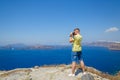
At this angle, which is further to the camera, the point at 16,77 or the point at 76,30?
the point at 16,77

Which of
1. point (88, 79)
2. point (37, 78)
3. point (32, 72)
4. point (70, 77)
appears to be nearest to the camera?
point (88, 79)

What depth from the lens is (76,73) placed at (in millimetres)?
11719

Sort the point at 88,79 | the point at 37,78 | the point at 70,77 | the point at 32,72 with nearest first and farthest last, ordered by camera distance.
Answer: the point at 88,79 < the point at 70,77 < the point at 37,78 < the point at 32,72

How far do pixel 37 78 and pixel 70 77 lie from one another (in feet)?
7.59

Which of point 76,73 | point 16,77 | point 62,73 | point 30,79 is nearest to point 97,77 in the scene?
point 76,73

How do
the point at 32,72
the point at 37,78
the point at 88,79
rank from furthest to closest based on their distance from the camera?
the point at 32,72 < the point at 37,78 < the point at 88,79

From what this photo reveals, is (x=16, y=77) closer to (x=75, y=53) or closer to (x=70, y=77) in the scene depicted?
(x=70, y=77)

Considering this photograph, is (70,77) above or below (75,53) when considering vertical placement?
below

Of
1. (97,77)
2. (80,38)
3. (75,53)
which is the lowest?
(97,77)

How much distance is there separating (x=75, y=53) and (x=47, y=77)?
8.90ft

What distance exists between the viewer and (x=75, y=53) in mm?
10727

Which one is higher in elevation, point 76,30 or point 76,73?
point 76,30

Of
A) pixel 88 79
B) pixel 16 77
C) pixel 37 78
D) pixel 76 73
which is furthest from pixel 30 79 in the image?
pixel 88 79

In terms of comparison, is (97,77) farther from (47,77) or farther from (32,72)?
(32,72)
